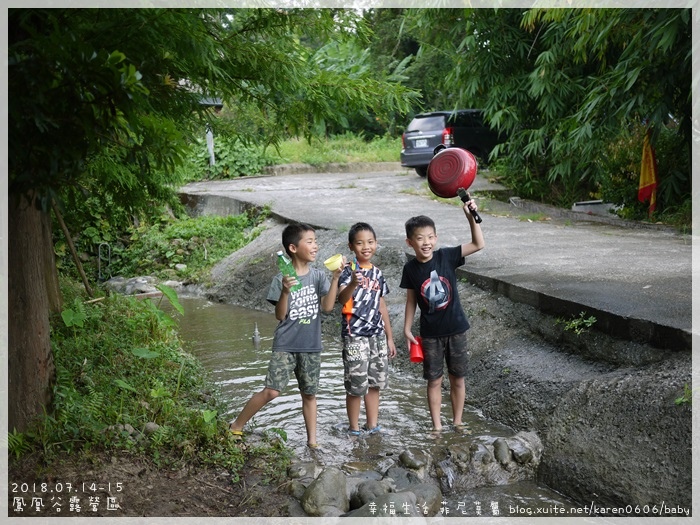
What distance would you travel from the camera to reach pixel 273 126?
608 cm

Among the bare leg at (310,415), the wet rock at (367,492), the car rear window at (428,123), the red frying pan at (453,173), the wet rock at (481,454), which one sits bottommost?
the wet rock at (481,454)

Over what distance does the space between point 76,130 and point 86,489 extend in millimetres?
1998

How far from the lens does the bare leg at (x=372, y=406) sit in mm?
5824

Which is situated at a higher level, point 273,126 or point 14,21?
point 14,21

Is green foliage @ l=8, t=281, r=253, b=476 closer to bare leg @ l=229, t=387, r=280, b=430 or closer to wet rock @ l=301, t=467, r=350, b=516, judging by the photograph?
bare leg @ l=229, t=387, r=280, b=430

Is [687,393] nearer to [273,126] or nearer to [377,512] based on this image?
[377,512]

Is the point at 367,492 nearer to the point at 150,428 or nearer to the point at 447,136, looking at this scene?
the point at 150,428

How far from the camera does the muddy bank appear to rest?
4734 millimetres

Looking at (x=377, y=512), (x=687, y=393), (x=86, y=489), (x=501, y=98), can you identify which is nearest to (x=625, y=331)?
(x=687, y=393)

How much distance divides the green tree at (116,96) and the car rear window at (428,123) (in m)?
13.7

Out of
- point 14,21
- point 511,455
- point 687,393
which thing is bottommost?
point 511,455

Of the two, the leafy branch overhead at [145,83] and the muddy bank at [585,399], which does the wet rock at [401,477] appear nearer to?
the muddy bank at [585,399]

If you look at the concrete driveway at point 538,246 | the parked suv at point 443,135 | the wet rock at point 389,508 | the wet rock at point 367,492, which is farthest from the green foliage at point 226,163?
the wet rock at point 389,508

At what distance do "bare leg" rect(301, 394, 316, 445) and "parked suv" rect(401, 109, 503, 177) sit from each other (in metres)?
14.8
